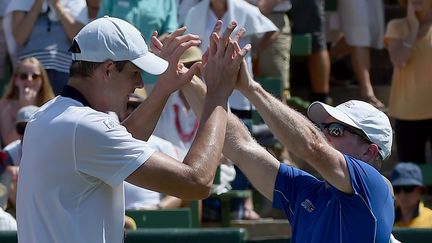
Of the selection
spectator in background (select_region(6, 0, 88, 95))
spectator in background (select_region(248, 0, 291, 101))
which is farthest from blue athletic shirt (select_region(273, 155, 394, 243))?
spectator in background (select_region(248, 0, 291, 101))

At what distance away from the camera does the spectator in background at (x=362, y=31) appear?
34.3 ft

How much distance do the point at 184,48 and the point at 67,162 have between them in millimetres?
737

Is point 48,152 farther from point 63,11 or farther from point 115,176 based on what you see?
point 63,11

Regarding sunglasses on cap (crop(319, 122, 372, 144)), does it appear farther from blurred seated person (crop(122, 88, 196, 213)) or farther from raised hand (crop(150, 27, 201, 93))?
blurred seated person (crop(122, 88, 196, 213))

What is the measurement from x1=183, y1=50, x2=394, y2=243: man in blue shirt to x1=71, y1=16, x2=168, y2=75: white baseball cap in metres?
0.52

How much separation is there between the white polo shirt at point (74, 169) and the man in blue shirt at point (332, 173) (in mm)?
704

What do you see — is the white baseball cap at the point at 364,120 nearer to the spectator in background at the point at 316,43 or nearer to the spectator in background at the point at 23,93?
the spectator in background at the point at 23,93

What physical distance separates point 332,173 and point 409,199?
3578mm

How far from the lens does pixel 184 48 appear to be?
455 cm

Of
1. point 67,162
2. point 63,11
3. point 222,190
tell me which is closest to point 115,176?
point 67,162

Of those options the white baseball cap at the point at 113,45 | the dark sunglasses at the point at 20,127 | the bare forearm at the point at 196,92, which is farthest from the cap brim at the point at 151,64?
the dark sunglasses at the point at 20,127

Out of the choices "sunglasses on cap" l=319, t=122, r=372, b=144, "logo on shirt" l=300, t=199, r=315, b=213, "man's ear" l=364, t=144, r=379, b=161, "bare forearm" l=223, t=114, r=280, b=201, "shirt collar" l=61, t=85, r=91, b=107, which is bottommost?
"logo on shirt" l=300, t=199, r=315, b=213

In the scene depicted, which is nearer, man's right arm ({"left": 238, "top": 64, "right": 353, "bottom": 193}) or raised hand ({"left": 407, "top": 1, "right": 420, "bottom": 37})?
man's right arm ({"left": 238, "top": 64, "right": 353, "bottom": 193})

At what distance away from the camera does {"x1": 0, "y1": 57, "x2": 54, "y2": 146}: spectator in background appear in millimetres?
8719
